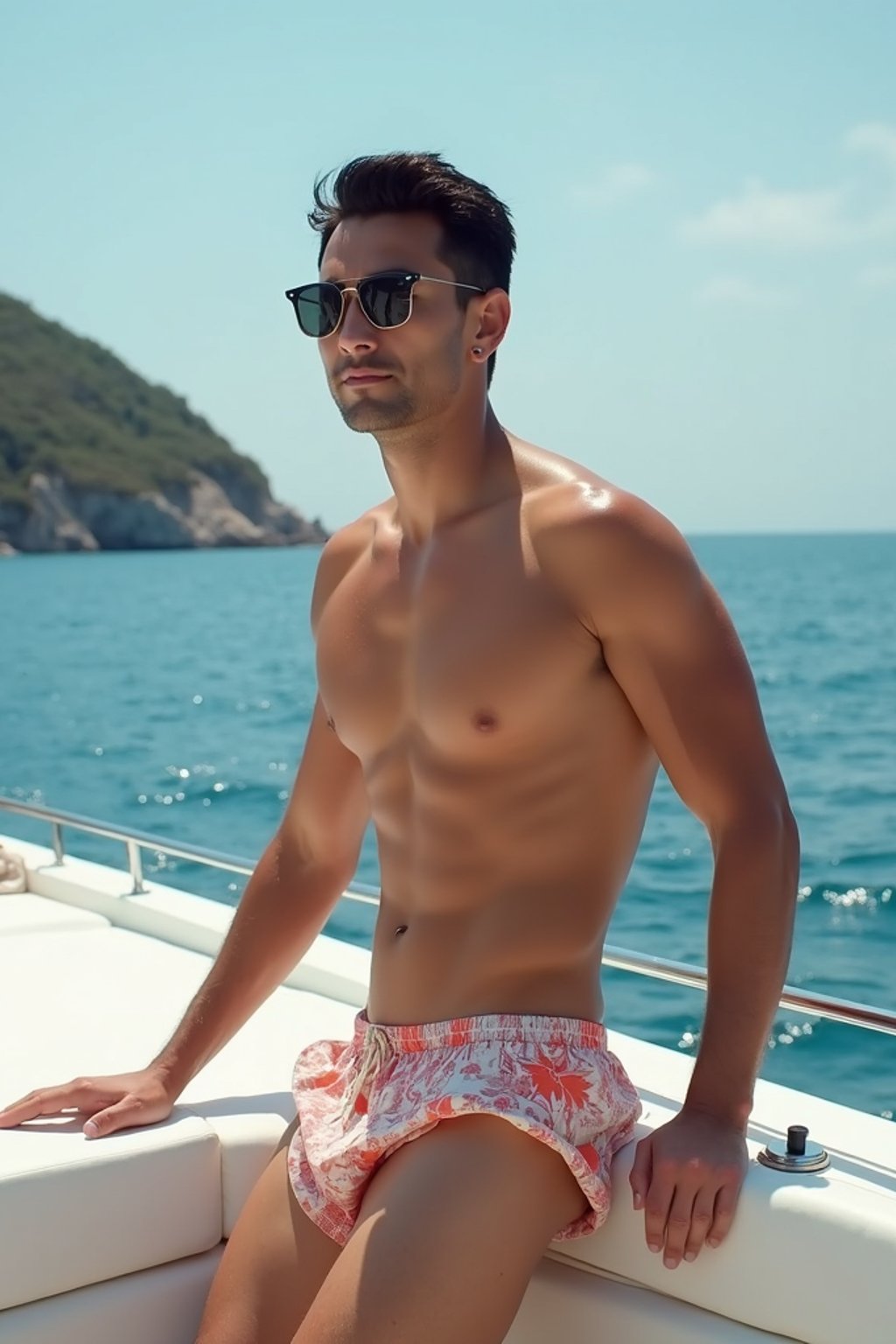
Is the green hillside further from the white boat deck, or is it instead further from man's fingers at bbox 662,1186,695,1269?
man's fingers at bbox 662,1186,695,1269

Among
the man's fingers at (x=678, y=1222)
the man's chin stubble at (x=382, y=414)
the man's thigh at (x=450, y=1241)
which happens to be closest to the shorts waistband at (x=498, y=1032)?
the man's thigh at (x=450, y=1241)

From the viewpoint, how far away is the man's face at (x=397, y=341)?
2.23 meters

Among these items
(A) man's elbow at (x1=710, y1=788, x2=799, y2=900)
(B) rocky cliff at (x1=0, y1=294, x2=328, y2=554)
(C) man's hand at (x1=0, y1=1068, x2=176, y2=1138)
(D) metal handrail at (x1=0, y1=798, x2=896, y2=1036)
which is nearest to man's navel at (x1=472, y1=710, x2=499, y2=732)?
(A) man's elbow at (x1=710, y1=788, x2=799, y2=900)

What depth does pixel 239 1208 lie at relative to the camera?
235cm

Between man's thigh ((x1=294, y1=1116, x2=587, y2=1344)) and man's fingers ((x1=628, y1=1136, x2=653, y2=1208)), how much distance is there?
0.26 ft

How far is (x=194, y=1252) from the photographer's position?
2.33 meters

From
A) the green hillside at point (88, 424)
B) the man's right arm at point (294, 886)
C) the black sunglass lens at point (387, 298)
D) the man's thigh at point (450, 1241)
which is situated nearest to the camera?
the man's thigh at point (450, 1241)

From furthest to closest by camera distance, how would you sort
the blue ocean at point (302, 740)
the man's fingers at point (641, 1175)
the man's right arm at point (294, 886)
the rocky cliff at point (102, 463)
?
1. the rocky cliff at point (102, 463)
2. the blue ocean at point (302, 740)
3. the man's right arm at point (294, 886)
4. the man's fingers at point (641, 1175)

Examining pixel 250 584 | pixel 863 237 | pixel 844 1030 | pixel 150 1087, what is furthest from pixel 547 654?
pixel 250 584

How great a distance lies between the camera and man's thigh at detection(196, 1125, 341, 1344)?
6.90ft

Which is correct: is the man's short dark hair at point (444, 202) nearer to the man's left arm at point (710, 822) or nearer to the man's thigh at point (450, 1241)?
the man's left arm at point (710, 822)

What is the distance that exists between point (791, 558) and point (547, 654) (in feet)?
334

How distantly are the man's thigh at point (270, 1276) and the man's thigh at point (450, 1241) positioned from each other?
0.19 m

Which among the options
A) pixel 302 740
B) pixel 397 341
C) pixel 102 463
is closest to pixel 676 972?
pixel 397 341
